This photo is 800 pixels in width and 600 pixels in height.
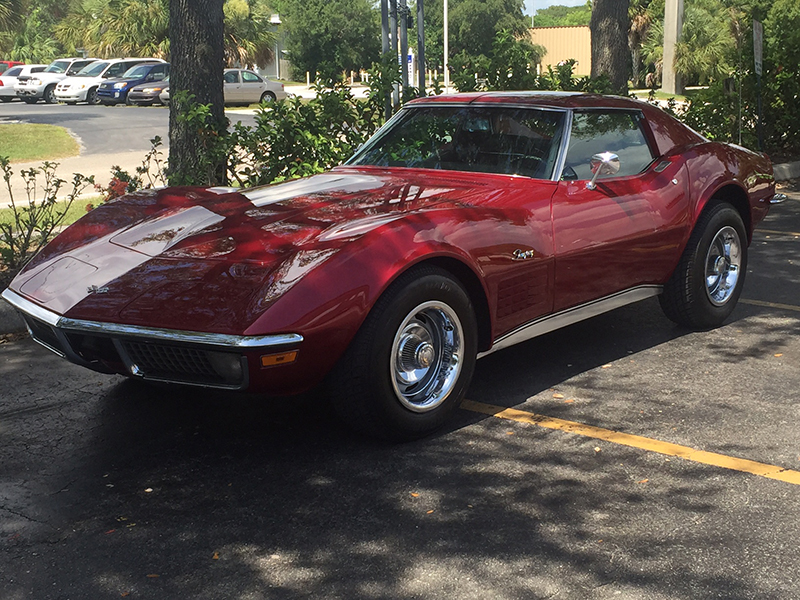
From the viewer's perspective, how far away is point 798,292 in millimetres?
7164

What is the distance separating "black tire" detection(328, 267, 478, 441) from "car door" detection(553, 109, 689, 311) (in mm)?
783

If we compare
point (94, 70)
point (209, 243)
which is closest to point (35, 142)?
point (94, 70)

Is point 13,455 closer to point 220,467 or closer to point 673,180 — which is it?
point 220,467

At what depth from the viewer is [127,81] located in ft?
108

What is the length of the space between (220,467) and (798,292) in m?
4.83

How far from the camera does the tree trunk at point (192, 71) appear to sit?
27.5ft

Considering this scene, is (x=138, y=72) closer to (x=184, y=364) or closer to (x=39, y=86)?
(x=39, y=86)

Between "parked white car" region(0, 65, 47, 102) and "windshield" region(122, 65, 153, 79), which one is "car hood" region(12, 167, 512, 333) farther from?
"parked white car" region(0, 65, 47, 102)

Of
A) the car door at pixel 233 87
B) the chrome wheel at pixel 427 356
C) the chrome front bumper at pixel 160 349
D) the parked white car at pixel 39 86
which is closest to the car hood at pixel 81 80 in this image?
the parked white car at pixel 39 86

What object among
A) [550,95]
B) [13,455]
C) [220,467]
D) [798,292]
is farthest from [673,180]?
[13,455]

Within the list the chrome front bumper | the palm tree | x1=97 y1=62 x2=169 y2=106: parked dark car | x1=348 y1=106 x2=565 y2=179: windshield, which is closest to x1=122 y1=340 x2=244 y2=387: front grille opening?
the chrome front bumper

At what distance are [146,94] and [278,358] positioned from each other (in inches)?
1188

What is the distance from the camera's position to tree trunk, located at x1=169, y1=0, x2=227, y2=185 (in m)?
8.38

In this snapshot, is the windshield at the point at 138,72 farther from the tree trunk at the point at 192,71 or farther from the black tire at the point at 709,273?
the black tire at the point at 709,273
